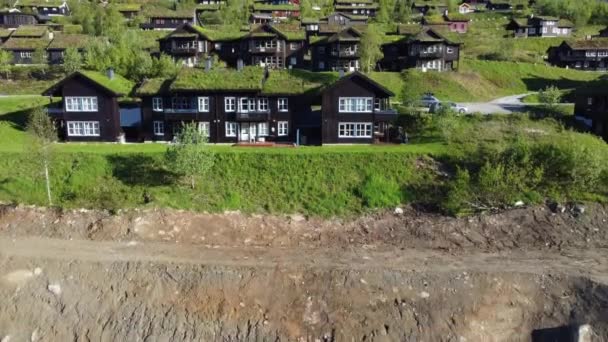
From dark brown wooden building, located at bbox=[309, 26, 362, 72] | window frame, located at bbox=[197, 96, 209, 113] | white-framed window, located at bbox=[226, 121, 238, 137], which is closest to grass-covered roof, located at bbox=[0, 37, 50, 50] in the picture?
dark brown wooden building, located at bbox=[309, 26, 362, 72]

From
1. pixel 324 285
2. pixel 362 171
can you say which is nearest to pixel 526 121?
pixel 362 171

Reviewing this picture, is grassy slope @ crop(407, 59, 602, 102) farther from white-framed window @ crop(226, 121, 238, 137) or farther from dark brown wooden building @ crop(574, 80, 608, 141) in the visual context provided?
Result: white-framed window @ crop(226, 121, 238, 137)

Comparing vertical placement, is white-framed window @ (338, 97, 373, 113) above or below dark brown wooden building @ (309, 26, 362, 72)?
below

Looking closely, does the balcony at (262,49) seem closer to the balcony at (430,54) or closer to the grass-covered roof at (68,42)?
the balcony at (430,54)

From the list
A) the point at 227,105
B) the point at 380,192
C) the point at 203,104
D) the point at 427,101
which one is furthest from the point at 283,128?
Result: the point at 427,101

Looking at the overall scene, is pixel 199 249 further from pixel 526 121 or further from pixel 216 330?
pixel 526 121

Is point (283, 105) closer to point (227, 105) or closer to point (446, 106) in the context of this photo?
point (227, 105)
